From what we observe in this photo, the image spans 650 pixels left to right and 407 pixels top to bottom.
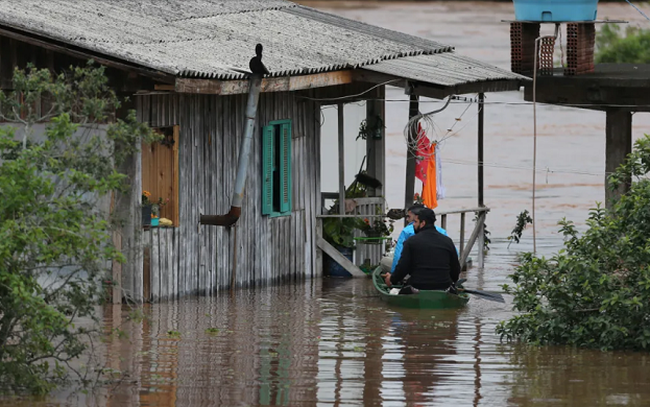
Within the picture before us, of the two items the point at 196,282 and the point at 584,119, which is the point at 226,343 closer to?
the point at 196,282

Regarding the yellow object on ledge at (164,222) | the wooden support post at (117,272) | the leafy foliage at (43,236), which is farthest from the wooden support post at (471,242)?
the leafy foliage at (43,236)

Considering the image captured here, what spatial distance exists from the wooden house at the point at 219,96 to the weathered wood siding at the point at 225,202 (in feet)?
0.07

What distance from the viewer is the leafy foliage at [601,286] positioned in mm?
13438

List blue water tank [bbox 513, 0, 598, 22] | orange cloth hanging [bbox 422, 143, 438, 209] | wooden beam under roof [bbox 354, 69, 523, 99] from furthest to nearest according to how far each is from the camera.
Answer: blue water tank [bbox 513, 0, 598, 22], orange cloth hanging [bbox 422, 143, 438, 209], wooden beam under roof [bbox 354, 69, 523, 99]

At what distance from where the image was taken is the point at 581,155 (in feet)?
117

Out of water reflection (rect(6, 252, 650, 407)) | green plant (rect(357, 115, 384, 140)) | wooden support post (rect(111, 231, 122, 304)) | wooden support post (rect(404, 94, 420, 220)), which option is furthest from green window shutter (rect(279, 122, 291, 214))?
wooden support post (rect(111, 231, 122, 304))

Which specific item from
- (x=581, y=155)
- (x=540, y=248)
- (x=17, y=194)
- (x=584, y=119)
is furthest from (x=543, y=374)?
(x=584, y=119)

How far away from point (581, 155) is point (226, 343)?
2317 centimetres

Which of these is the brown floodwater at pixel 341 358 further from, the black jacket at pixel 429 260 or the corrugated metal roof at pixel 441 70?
the corrugated metal roof at pixel 441 70

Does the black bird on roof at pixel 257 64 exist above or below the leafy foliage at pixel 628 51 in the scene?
below

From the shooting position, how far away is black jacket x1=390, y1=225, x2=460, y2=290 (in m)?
16.2

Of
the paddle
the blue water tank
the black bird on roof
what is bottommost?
the paddle

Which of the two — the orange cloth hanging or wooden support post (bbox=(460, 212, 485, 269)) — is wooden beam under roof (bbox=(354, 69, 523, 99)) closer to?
the orange cloth hanging

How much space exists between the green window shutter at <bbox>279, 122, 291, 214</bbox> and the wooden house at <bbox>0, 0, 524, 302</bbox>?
0.05 feet
